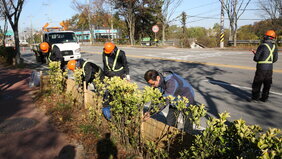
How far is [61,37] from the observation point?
41.8 ft

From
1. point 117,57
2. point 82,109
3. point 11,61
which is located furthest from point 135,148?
point 11,61

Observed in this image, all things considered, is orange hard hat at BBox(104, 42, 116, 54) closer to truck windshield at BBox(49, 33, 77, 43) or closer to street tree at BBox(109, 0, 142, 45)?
truck windshield at BBox(49, 33, 77, 43)

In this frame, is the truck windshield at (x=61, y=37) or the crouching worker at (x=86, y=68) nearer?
the crouching worker at (x=86, y=68)

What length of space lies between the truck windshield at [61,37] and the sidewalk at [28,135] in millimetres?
7039

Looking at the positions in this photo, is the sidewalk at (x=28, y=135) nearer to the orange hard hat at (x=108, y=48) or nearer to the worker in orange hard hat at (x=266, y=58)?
the orange hard hat at (x=108, y=48)

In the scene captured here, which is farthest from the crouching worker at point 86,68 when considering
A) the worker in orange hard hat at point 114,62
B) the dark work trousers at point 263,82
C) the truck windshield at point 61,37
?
the truck windshield at point 61,37

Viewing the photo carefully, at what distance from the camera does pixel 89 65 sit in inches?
198

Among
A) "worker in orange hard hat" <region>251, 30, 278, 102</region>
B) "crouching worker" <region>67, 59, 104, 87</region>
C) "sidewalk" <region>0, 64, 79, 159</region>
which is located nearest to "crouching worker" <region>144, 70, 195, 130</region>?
"sidewalk" <region>0, 64, 79, 159</region>

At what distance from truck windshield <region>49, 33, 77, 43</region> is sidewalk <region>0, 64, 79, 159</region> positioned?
7.04 m

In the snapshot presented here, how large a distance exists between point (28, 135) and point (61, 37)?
9.87 meters

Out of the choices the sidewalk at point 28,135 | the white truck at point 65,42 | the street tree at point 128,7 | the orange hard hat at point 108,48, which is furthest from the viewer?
the street tree at point 128,7

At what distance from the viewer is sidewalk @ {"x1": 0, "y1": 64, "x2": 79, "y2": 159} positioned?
335 centimetres

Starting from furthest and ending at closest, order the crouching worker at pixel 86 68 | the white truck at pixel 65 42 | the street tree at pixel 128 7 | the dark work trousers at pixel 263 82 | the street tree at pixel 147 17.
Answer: the street tree at pixel 147 17
the street tree at pixel 128 7
the white truck at pixel 65 42
the dark work trousers at pixel 263 82
the crouching worker at pixel 86 68

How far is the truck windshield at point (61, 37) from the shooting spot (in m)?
12.5
